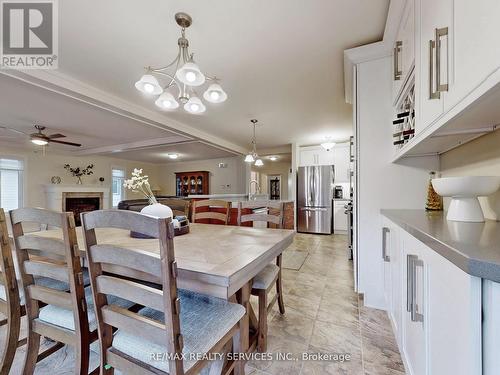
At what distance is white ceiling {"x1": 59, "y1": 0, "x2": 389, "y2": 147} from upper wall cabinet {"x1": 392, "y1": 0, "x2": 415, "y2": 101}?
0.67 ft

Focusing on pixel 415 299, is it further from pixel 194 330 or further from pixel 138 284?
pixel 138 284

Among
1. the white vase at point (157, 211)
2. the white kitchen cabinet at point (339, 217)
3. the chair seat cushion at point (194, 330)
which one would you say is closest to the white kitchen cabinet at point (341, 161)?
the white kitchen cabinet at point (339, 217)

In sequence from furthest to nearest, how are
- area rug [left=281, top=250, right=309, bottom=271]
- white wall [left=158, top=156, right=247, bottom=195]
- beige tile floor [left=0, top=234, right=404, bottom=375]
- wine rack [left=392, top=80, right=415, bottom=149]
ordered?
1. white wall [left=158, top=156, right=247, bottom=195]
2. area rug [left=281, top=250, right=309, bottom=271]
3. wine rack [left=392, top=80, right=415, bottom=149]
4. beige tile floor [left=0, top=234, right=404, bottom=375]

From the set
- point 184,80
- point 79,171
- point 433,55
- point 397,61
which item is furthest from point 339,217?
point 79,171

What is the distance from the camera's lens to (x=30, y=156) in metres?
5.74

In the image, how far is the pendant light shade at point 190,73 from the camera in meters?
1.48

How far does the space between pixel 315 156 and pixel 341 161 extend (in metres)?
0.65

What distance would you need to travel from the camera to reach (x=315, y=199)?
5.50m

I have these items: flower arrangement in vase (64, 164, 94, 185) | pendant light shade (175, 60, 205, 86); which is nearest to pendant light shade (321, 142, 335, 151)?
pendant light shade (175, 60, 205, 86)

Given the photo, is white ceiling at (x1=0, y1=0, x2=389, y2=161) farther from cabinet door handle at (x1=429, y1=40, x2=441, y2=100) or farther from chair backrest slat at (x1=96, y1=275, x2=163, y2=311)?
chair backrest slat at (x1=96, y1=275, x2=163, y2=311)

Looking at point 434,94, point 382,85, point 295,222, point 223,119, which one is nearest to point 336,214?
point 295,222

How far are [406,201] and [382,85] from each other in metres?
1.05

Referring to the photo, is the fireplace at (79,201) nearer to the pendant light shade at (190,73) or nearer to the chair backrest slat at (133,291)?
the pendant light shade at (190,73)

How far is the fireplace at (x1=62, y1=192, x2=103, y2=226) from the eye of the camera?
20.1ft
